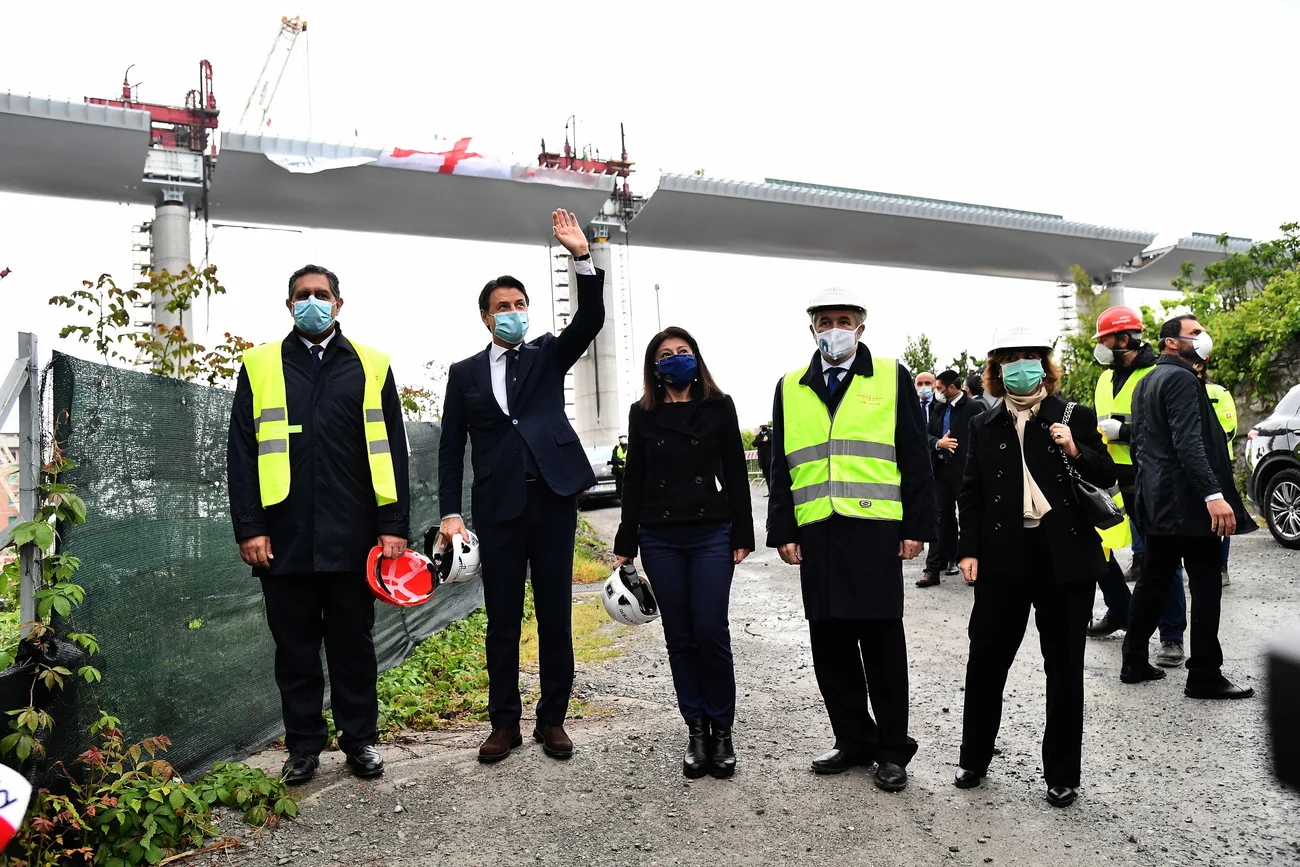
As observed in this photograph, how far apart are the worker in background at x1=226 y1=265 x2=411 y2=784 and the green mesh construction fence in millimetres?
368

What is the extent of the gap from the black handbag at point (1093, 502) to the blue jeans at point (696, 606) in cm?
145

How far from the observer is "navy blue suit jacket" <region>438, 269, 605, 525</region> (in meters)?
4.79

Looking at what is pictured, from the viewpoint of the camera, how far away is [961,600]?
9.34m

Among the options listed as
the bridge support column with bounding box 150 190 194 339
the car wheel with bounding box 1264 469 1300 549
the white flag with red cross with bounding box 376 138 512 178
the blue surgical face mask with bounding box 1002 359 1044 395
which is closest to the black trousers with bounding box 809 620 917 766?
the blue surgical face mask with bounding box 1002 359 1044 395

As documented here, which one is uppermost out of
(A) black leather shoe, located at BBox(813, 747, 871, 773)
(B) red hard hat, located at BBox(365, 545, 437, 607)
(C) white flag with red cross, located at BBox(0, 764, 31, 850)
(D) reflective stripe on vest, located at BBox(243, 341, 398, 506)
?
(D) reflective stripe on vest, located at BBox(243, 341, 398, 506)

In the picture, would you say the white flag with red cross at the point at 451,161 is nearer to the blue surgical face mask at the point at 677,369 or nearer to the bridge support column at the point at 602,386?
the bridge support column at the point at 602,386

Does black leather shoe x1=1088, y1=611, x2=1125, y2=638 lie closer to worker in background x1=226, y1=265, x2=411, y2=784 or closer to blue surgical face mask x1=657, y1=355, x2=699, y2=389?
blue surgical face mask x1=657, y1=355, x2=699, y2=389

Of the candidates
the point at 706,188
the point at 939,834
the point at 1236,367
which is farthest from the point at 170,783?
the point at 706,188

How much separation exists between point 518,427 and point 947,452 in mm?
6110

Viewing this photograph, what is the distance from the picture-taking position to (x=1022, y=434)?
14.6ft

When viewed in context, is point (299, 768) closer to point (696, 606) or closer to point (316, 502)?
point (316, 502)

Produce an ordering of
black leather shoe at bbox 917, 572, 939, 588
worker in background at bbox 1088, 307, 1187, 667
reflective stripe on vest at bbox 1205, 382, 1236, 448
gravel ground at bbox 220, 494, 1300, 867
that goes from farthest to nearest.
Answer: black leather shoe at bbox 917, 572, 939, 588, reflective stripe on vest at bbox 1205, 382, 1236, 448, worker in background at bbox 1088, 307, 1187, 667, gravel ground at bbox 220, 494, 1300, 867

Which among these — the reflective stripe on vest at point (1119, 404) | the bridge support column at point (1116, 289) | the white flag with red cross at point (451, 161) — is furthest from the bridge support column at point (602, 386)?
the reflective stripe on vest at point (1119, 404)

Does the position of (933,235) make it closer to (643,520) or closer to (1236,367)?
(1236,367)
